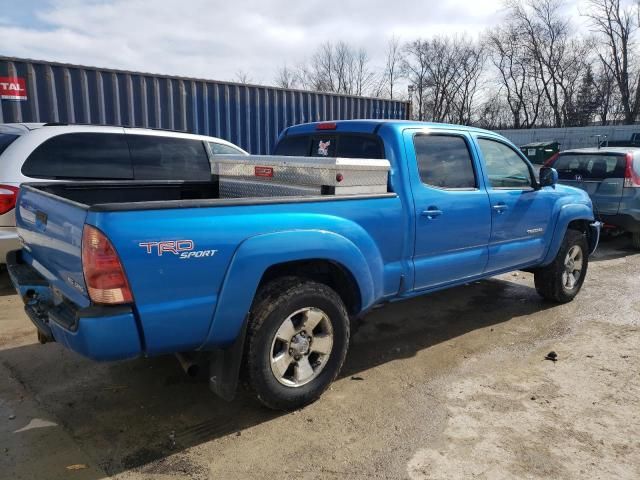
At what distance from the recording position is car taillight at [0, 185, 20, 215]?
15.8 feet

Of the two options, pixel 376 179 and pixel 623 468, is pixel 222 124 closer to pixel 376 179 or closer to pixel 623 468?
pixel 376 179

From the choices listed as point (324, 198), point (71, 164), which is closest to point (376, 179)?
point (324, 198)

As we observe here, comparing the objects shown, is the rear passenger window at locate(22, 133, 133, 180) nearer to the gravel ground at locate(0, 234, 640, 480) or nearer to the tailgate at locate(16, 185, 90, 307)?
the gravel ground at locate(0, 234, 640, 480)

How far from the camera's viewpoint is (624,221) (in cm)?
809

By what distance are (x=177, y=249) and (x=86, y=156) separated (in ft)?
11.7

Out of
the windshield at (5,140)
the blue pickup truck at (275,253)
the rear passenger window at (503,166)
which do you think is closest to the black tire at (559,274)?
the blue pickup truck at (275,253)

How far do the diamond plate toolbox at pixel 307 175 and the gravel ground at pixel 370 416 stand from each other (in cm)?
142

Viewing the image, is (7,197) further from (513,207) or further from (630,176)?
(630,176)

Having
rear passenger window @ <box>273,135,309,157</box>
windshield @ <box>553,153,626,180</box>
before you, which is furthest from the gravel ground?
windshield @ <box>553,153,626,180</box>

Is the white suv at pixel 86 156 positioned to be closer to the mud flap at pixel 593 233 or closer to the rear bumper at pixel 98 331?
the rear bumper at pixel 98 331

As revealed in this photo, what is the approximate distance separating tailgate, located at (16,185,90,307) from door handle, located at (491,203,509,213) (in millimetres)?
3310

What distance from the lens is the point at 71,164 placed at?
209 inches

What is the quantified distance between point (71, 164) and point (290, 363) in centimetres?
363

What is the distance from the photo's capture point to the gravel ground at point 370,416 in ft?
8.87
